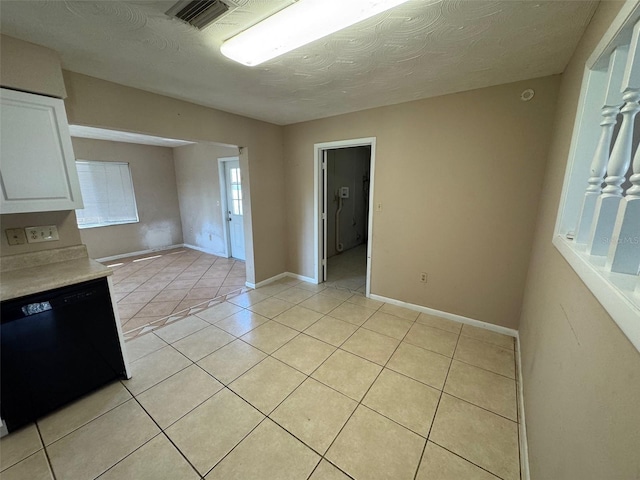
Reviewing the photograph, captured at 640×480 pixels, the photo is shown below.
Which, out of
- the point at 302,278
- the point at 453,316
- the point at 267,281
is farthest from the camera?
the point at 302,278

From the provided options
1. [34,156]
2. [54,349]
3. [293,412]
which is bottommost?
[293,412]

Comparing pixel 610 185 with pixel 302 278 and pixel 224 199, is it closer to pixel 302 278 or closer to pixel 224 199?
pixel 302 278

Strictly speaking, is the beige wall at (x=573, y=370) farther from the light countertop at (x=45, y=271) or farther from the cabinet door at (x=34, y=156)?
the cabinet door at (x=34, y=156)

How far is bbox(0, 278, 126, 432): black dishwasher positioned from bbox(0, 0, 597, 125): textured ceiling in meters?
1.59

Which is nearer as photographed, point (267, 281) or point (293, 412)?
point (293, 412)

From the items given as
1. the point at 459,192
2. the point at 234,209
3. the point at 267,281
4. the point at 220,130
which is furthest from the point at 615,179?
the point at 234,209

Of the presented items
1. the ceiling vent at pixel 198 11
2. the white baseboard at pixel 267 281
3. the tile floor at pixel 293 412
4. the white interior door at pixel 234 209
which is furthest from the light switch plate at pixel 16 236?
the white interior door at pixel 234 209

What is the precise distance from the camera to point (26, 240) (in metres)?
1.78

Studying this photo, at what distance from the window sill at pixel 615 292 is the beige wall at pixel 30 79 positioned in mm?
3002

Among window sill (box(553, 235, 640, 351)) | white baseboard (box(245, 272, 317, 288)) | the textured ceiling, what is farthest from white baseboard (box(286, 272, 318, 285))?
window sill (box(553, 235, 640, 351))

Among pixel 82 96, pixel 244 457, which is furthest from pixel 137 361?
pixel 82 96

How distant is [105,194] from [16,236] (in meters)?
4.01

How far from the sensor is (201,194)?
18.1ft

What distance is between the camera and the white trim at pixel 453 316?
254 cm
